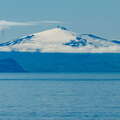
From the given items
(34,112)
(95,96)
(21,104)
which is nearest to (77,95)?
(95,96)

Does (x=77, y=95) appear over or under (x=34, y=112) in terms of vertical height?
under

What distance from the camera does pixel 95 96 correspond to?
370ft

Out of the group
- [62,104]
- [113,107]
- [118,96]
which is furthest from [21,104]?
[118,96]

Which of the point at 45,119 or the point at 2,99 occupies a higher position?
the point at 45,119

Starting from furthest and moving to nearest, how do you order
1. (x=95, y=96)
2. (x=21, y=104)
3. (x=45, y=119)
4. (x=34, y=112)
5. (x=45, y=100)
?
(x=95, y=96) < (x=45, y=100) < (x=21, y=104) < (x=34, y=112) < (x=45, y=119)

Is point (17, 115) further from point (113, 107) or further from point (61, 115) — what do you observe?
point (113, 107)

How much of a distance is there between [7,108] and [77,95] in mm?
23623

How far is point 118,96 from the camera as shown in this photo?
111000 millimetres

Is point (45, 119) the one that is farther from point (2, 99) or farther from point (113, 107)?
point (2, 99)

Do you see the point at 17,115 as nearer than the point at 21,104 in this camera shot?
Yes

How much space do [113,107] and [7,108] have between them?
449 inches

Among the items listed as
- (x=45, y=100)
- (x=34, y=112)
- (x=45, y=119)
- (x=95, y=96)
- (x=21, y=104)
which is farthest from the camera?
(x=95, y=96)

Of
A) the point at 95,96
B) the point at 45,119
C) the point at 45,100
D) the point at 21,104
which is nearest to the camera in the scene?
the point at 45,119

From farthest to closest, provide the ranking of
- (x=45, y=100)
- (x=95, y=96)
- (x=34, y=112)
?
(x=95, y=96), (x=45, y=100), (x=34, y=112)
